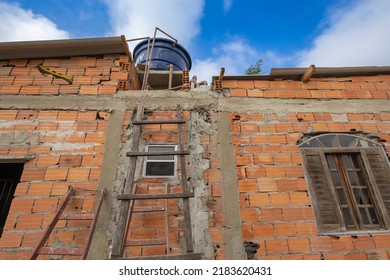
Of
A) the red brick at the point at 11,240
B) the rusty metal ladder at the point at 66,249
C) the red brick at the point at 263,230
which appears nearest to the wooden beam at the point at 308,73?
the red brick at the point at 263,230

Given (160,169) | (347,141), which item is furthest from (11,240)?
(347,141)

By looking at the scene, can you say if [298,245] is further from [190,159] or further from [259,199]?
[190,159]

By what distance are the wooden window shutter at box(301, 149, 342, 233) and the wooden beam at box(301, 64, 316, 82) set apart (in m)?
1.15

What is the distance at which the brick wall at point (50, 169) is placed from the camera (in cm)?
262

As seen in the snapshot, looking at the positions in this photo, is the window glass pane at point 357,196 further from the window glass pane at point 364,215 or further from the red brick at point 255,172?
the red brick at point 255,172

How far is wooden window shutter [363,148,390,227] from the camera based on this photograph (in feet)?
9.75

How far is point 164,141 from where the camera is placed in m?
3.17

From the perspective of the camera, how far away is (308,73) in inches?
140

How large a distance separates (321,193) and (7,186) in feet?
14.5

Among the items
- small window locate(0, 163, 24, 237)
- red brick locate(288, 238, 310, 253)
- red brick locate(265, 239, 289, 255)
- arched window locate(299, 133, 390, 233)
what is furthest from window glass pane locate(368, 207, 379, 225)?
small window locate(0, 163, 24, 237)

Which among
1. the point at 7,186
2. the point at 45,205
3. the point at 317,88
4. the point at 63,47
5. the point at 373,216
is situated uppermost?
→ the point at 63,47

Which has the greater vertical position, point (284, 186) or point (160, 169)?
point (160, 169)

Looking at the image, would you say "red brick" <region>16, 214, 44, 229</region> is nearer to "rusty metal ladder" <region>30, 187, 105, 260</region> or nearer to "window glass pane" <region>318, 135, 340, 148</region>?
"rusty metal ladder" <region>30, 187, 105, 260</region>
